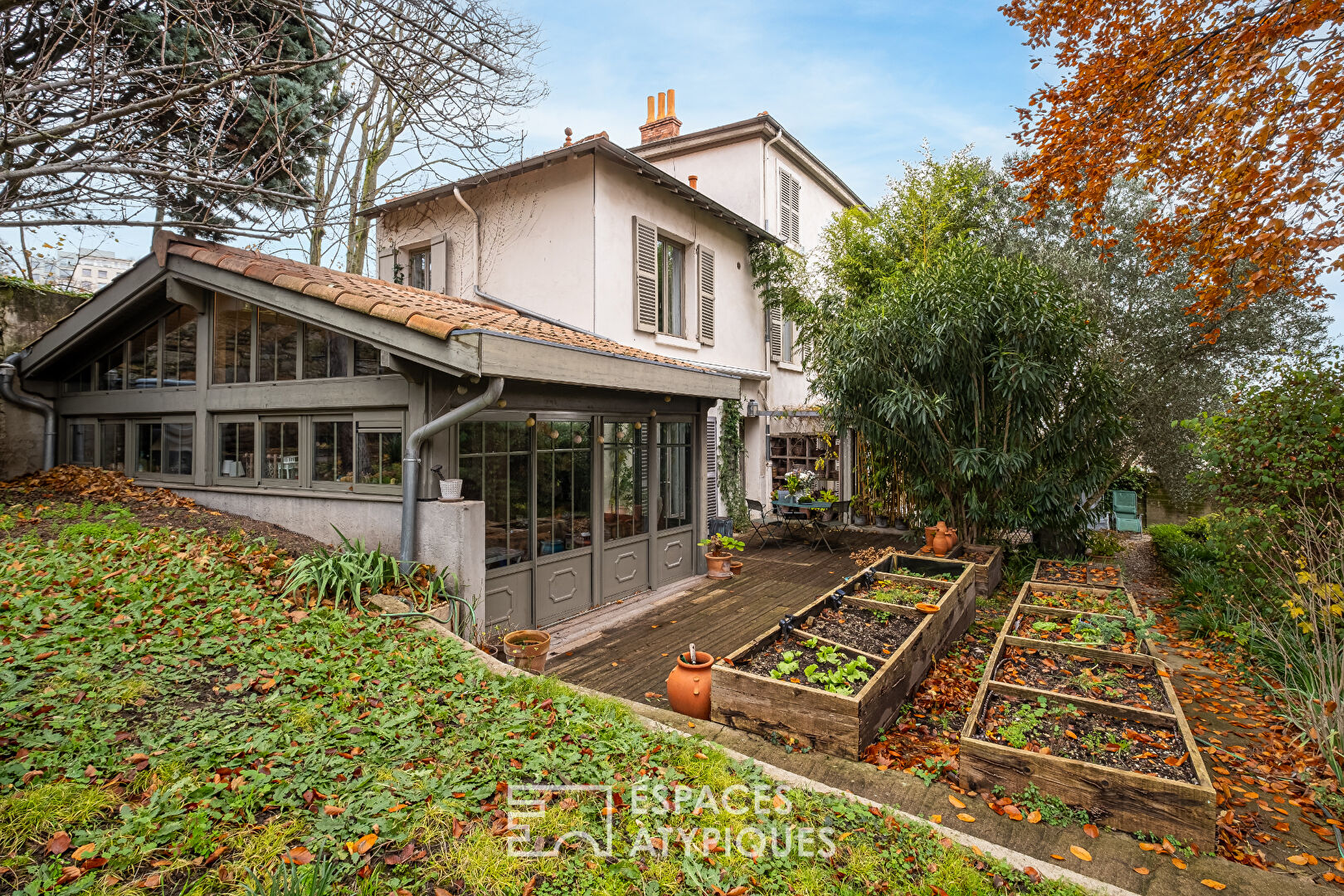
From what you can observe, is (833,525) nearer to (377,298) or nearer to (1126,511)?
(1126,511)

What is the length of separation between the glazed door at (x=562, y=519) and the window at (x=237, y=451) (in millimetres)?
3002

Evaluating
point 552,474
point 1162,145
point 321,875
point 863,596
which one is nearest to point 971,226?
point 1162,145

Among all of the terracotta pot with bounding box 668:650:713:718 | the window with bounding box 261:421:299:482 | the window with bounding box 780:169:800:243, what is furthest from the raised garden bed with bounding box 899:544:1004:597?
the window with bounding box 780:169:800:243

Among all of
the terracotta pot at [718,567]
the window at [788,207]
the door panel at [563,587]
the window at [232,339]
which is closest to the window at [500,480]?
the door panel at [563,587]

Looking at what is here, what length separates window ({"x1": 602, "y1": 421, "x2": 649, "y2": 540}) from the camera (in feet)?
23.4

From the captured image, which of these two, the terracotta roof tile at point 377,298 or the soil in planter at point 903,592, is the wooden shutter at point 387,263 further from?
the soil in planter at point 903,592

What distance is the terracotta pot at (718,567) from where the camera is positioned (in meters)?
8.57

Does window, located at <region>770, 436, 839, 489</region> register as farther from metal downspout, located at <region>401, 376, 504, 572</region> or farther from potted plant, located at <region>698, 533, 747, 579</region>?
metal downspout, located at <region>401, 376, 504, 572</region>

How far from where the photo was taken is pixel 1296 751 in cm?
375

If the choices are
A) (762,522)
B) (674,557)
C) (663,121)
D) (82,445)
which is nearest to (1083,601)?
(674,557)

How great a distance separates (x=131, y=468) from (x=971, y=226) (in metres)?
13.6

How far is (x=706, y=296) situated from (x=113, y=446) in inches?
337

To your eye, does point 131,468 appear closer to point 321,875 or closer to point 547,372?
point 547,372

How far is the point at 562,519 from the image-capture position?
651cm
